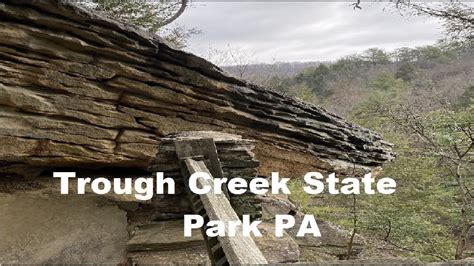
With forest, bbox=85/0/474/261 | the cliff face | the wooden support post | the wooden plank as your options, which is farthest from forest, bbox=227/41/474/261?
the wooden plank

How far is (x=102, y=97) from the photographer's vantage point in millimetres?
5738

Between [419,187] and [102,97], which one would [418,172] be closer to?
[419,187]

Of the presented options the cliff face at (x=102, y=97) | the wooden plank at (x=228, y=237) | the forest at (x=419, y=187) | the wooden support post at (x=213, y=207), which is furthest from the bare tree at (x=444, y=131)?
the wooden plank at (x=228, y=237)

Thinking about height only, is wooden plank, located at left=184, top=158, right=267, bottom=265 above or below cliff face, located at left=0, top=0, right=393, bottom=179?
below

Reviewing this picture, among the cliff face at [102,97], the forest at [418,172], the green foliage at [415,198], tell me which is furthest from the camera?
the green foliage at [415,198]

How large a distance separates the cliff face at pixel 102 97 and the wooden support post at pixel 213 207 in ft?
9.32

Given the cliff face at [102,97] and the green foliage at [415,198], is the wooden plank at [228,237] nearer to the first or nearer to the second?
the cliff face at [102,97]

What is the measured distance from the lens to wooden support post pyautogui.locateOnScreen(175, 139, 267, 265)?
1679mm

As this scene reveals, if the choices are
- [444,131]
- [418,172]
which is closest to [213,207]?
[444,131]

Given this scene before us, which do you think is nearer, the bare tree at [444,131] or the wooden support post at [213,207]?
the wooden support post at [213,207]

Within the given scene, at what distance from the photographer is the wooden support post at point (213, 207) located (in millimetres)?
1679

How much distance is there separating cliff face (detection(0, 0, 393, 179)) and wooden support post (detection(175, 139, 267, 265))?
284 cm

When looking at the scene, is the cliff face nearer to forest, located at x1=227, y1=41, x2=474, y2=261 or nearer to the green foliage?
forest, located at x1=227, y1=41, x2=474, y2=261

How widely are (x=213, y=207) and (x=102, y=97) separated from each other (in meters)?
3.89
